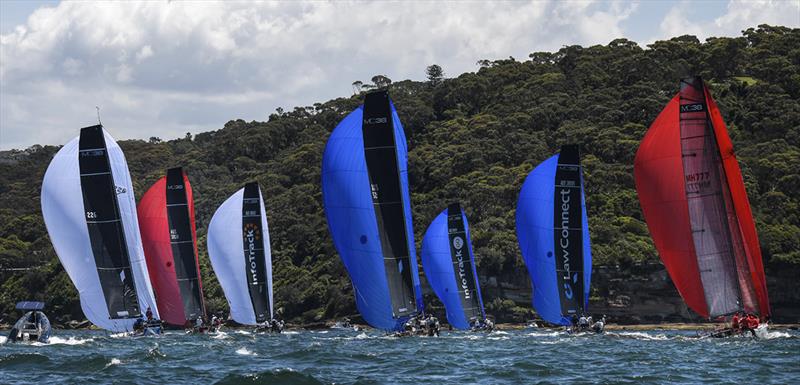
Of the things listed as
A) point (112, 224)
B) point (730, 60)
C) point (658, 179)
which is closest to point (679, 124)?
point (658, 179)

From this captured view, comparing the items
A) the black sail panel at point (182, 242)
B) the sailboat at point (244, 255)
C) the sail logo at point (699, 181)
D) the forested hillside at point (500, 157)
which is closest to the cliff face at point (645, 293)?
the forested hillside at point (500, 157)

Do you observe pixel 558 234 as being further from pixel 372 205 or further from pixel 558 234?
pixel 372 205

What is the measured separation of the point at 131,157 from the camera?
146 metres

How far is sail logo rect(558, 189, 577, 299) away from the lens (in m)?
49.7

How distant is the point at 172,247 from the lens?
2383 inches

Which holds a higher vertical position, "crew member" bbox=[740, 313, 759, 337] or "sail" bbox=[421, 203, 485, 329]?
"sail" bbox=[421, 203, 485, 329]

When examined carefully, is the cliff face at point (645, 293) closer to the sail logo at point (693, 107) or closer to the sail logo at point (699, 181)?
the sail logo at point (699, 181)

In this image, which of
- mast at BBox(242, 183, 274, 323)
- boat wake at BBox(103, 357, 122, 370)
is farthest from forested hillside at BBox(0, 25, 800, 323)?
boat wake at BBox(103, 357, 122, 370)

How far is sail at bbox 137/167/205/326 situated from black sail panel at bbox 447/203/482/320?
13.0 meters

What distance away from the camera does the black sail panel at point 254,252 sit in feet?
202

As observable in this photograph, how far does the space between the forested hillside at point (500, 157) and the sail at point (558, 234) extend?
24.4 m

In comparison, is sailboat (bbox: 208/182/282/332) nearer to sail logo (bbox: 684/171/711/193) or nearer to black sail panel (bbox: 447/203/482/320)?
black sail panel (bbox: 447/203/482/320)

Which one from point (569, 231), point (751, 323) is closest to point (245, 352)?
point (569, 231)

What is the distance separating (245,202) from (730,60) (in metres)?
68.0
